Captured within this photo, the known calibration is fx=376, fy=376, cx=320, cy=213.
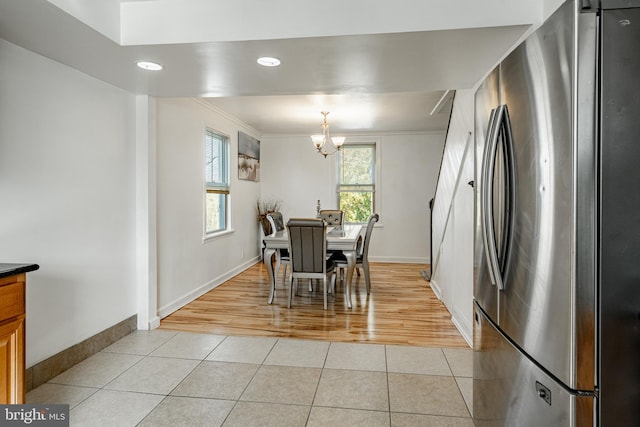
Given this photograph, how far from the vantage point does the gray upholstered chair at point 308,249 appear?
3.88 meters

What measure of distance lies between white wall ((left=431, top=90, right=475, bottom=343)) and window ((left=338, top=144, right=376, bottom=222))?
2.57 m

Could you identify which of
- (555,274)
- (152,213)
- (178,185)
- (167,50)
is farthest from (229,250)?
(555,274)

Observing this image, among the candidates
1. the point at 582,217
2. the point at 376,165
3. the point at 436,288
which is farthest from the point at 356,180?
the point at 582,217

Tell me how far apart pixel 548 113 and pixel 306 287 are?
431 centimetres

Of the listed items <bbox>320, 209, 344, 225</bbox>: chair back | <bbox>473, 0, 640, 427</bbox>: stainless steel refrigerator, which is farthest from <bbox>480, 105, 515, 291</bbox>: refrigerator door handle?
<bbox>320, 209, 344, 225</bbox>: chair back

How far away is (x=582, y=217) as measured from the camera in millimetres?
1040

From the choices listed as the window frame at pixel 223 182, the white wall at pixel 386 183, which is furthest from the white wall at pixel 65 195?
the white wall at pixel 386 183

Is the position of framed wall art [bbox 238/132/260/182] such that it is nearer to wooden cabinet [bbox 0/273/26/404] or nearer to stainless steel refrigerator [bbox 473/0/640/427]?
wooden cabinet [bbox 0/273/26/404]

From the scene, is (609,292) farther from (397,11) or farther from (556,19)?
(397,11)

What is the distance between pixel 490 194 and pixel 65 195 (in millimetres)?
2668

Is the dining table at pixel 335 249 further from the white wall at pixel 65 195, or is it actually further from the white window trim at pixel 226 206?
the white wall at pixel 65 195

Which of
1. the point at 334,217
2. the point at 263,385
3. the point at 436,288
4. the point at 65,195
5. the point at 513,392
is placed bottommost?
the point at 263,385

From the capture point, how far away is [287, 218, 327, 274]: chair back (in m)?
3.88

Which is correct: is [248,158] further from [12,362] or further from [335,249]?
[12,362]
